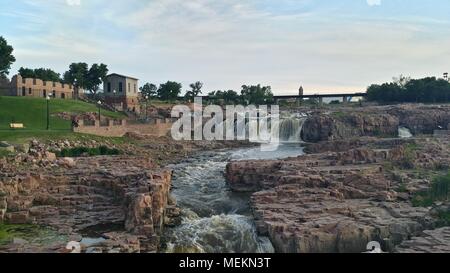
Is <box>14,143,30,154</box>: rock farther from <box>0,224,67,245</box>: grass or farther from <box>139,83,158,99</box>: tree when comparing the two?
<box>139,83,158,99</box>: tree

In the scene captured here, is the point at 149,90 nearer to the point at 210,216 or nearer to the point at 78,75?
the point at 78,75

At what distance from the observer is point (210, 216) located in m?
20.6

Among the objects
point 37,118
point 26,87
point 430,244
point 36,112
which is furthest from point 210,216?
point 26,87

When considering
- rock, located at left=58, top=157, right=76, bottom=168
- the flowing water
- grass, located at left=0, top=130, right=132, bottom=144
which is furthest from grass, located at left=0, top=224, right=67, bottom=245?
grass, located at left=0, top=130, right=132, bottom=144

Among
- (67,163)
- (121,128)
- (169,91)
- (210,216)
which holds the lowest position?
(210,216)

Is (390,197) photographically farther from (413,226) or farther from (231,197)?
(231,197)

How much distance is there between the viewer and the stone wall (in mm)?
39844

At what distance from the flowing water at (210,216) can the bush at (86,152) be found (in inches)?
244

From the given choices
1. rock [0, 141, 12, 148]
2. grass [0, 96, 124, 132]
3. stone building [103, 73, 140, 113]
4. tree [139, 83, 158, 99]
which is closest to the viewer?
rock [0, 141, 12, 148]

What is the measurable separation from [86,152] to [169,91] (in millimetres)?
45898

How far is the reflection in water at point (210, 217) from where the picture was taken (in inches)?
654

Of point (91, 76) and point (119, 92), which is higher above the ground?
point (91, 76)

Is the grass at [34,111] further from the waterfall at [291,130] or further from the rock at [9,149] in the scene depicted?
the waterfall at [291,130]
